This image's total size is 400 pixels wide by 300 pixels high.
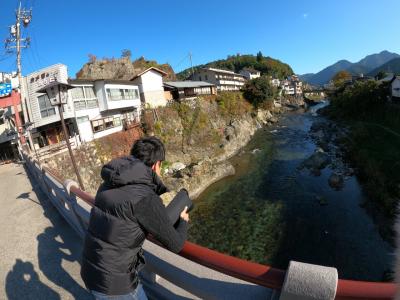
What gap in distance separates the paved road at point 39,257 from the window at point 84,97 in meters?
16.1

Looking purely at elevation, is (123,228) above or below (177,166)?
above

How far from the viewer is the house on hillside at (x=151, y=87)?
31.9 m

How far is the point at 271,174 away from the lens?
22656 millimetres

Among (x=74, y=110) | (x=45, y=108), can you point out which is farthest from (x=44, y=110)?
(x=74, y=110)

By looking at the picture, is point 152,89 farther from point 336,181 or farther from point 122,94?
point 336,181

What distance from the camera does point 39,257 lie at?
4.40 meters

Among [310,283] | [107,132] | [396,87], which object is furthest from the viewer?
[396,87]

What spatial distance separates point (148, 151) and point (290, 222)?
1426cm

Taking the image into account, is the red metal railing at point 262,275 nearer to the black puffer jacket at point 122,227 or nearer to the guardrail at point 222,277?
the guardrail at point 222,277

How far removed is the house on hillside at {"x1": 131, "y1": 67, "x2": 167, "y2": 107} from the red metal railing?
30.5 metres

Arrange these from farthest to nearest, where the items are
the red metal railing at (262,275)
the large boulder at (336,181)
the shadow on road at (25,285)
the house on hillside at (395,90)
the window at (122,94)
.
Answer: the house on hillside at (395,90)
the window at (122,94)
the large boulder at (336,181)
the shadow on road at (25,285)
the red metal railing at (262,275)

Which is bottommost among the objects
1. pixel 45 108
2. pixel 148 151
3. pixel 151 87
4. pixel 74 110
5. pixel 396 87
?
pixel 396 87

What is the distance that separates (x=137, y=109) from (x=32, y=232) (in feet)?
81.1

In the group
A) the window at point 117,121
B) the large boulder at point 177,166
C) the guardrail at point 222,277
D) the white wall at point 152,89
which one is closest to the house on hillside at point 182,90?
the white wall at point 152,89
